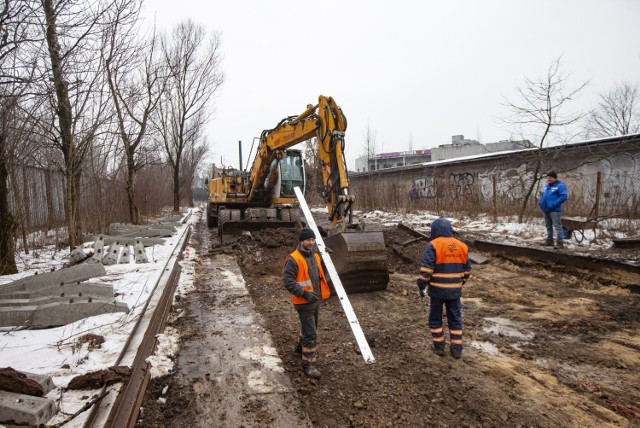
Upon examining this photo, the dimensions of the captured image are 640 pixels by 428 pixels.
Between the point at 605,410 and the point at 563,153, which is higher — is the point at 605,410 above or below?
below

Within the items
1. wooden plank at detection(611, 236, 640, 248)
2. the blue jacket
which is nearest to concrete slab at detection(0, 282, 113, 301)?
the blue jacket

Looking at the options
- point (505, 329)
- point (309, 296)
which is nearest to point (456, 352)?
point (505, 329)

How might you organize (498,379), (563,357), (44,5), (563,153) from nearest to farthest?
(498,379)
(563,357)
(44,5)
(563,153)

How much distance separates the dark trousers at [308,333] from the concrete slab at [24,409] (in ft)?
6.96

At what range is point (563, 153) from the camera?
16.6m

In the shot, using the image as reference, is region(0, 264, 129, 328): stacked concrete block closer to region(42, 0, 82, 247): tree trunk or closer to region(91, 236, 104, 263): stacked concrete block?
region(91, 236, 104, 263): stacked concrete block

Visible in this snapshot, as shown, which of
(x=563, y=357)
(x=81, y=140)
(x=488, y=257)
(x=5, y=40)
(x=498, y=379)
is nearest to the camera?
(x=498, y=379)

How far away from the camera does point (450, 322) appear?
14.7ft

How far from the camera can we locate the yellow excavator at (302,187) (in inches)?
263

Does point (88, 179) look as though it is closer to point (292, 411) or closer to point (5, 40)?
point (5, 40)

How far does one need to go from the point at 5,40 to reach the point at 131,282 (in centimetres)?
415

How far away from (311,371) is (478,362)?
5.92ft

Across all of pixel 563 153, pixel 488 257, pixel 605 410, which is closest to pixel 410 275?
pixel 488 257

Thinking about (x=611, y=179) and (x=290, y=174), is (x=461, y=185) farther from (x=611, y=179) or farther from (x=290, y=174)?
(x=290, y=174)
